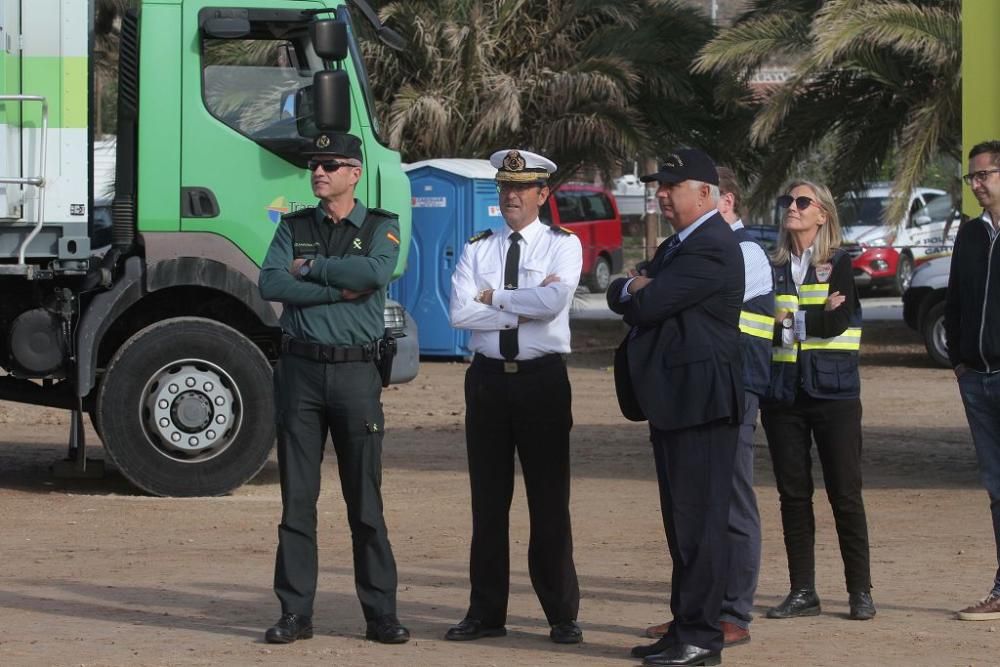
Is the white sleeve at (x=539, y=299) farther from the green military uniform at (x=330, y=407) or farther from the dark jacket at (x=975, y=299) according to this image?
the dark jacket at (x=975, y=299)

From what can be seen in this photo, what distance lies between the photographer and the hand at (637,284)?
6.28 metres

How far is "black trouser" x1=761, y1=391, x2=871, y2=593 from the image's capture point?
289 inches

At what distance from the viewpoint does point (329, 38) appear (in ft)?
32.3

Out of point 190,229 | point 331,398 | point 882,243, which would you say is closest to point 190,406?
point 190,229

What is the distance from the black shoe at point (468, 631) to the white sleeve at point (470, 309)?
46.9 inches

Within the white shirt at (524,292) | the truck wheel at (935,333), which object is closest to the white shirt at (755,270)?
the white shirt at (524,292)

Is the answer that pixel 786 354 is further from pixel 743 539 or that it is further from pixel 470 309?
pixel 470 309

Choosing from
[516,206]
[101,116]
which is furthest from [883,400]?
[516,206]

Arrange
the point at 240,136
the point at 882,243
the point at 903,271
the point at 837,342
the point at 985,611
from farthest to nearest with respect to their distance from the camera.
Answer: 1. the point at 903,271
2. the point at 882,243
3. the point at 240,136
4. the point at 837,342
5. the point at 985,611

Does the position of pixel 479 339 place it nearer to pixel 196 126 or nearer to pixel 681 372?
pixel 681 372

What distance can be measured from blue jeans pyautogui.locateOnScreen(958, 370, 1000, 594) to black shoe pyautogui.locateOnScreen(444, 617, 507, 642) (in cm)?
224

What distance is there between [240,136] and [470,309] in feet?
13.3

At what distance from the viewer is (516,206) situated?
6.91m

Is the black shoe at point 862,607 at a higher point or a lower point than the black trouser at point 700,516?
lower
